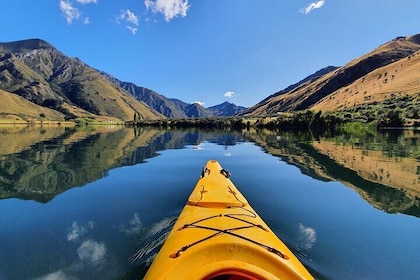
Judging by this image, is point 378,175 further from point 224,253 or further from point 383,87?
point 383,87

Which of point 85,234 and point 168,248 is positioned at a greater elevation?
point 168,248

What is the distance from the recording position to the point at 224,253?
512cm

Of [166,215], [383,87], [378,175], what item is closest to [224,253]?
[166,215]

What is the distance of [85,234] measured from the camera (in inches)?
391

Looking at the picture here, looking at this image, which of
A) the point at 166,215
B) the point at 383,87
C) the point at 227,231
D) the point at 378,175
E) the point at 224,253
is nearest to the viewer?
the point at 224,253

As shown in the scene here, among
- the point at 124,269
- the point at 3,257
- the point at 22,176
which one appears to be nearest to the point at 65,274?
the point at 124,269

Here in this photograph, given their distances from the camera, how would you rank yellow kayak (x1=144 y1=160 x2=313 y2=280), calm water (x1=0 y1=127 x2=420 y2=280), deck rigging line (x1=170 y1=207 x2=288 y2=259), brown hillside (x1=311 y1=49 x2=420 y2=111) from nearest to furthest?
yellow kayak (x1=144 y1=160 x2=313 y2=280) < deck rigging line (x1=170 y1=207 x2=288 y2=259) < calm water (x1=0 y1=127 x2=420 y2=280) < brown hillside (x1=311 y1=49 x2=420 y2=111)

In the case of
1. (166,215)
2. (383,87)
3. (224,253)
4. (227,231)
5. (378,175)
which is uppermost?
(383,87)

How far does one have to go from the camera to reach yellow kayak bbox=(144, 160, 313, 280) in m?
4.65

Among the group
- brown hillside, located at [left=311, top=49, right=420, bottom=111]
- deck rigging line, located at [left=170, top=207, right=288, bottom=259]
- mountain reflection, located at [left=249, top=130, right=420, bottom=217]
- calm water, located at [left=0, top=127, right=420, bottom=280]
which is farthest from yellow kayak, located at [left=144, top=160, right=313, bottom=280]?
brown hillside, located at [left=311, top=49, right=420, bottom=111]

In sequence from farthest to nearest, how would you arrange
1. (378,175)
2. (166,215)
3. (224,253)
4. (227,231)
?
(378,175), (166,215), (227,231), (224,253)

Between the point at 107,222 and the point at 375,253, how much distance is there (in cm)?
965

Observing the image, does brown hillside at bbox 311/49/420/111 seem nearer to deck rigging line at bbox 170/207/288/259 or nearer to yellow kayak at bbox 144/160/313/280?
deck rigging line at bbox 170/207/288/259

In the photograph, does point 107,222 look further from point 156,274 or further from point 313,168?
point 313,168
